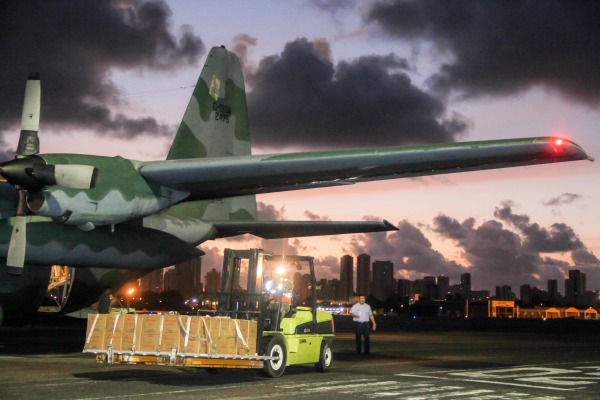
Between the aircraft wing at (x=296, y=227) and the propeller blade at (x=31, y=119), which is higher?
the propeller blade at (x=31, y=119)

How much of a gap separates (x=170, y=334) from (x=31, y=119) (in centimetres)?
520

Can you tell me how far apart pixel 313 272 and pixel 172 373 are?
367cm

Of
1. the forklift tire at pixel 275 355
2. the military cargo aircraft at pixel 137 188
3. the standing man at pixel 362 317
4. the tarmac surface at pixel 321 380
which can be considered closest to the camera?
the tarmac surface at pixel 321 380

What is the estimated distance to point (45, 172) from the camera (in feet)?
42.3

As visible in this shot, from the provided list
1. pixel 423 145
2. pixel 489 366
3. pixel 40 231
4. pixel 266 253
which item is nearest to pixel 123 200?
pixel 40 231

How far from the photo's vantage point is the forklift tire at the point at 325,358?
609 inches

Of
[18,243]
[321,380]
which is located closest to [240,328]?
[321,380]

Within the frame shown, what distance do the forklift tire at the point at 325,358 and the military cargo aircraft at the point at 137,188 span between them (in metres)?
3.25

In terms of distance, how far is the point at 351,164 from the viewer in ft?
43.8

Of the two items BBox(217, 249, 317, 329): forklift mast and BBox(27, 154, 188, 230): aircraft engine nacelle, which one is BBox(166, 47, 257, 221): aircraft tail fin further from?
BBox(27, 154, 188, 230): aircraft engine nacelle

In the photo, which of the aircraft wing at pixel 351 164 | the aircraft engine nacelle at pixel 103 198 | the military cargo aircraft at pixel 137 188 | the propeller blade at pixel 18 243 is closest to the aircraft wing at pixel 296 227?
the military cargo aircraft at pixel 137 188

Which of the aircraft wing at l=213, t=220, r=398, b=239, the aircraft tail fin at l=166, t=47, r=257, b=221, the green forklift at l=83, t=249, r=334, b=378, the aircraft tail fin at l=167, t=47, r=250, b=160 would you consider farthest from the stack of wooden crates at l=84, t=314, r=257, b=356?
the aircraft tail fin at l=167, t=47, r=250, b=160

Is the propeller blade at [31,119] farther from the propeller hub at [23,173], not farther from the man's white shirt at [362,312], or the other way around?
the man's white shirt at [362,312]

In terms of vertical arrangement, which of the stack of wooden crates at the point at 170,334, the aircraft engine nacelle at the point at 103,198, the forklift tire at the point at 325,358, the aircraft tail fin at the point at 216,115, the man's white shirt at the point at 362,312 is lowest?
the forklift tire at the point at 325,358
